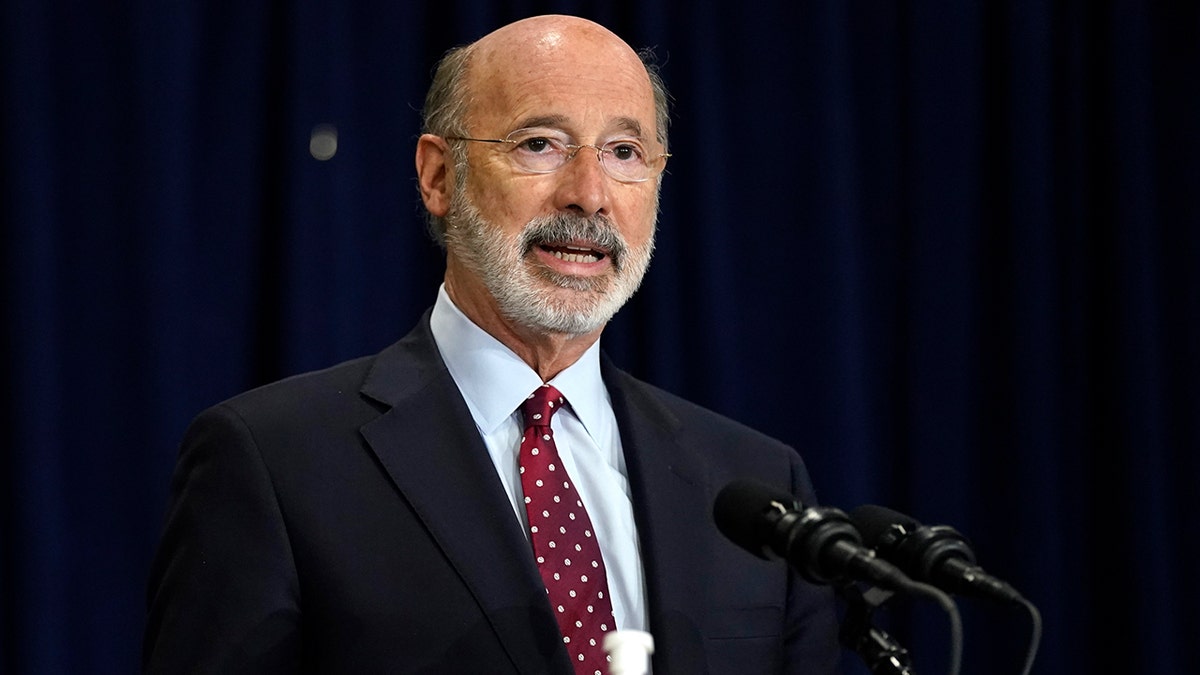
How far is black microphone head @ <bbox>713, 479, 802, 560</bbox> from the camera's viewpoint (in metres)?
1.38

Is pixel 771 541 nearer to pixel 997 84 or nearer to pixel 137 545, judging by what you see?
pixel 137 545

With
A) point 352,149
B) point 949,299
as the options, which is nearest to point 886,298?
point 949,299

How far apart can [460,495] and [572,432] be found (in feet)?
0.83

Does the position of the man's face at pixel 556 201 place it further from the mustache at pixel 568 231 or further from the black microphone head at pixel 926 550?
the black microphone head at pixel 926 550

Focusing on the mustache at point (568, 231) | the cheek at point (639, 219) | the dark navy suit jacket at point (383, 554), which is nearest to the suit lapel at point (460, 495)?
the dark navy suit jacket at point (383, 554)

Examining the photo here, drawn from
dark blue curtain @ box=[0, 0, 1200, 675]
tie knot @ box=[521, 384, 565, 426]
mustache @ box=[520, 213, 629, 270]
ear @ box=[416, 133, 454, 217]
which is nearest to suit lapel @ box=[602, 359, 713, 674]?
tie knot @ box=[521, 384, 565, 426]

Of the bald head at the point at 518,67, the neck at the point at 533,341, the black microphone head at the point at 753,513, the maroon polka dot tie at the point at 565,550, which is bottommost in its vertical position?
the maroon polka dot tie at the point at 565,550

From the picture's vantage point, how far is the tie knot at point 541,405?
2061mm

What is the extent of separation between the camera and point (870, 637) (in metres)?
1.37

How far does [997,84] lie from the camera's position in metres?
3.31

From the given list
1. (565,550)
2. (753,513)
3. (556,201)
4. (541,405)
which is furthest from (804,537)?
(556,201)

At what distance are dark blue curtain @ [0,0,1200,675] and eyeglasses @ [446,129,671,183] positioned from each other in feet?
2.79

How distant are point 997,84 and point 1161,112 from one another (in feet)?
1.17

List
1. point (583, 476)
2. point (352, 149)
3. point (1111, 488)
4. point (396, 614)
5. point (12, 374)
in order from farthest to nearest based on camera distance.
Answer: point (1111, 488)
point (352, 149)
point (12, 374)
point (583, 476)
point (396, 614)
